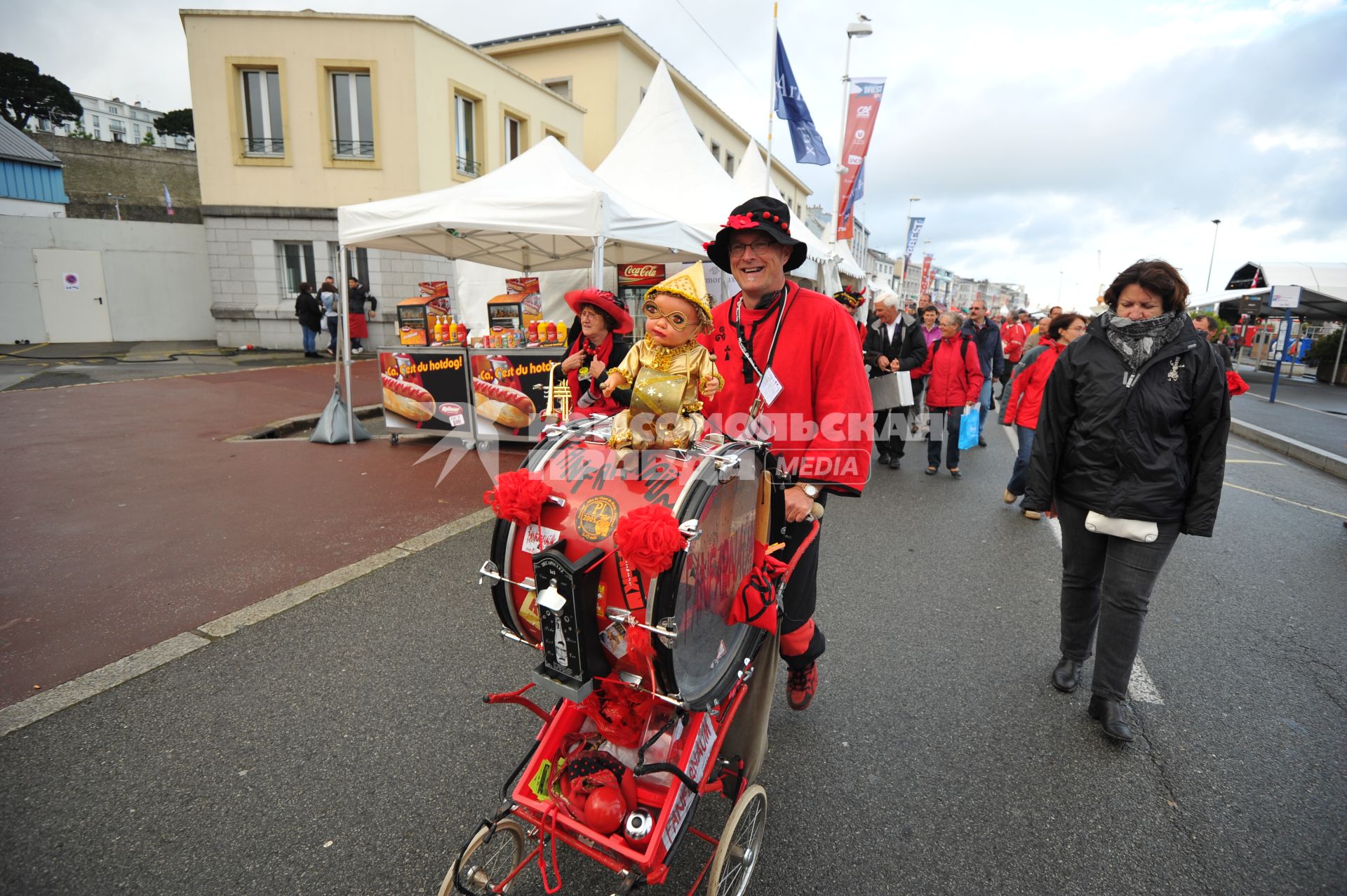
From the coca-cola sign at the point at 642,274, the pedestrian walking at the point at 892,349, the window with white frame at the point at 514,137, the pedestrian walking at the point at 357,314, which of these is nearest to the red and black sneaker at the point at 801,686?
the pedestrian walking at the point at 892,349

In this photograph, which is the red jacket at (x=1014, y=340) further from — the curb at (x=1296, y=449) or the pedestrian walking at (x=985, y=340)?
the curb at (x=1296, y=449)

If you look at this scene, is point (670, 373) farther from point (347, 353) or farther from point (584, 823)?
point (347, 353)

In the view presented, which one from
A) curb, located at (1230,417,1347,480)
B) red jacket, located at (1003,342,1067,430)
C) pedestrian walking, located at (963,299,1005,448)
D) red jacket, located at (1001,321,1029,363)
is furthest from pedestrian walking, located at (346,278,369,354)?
curb, located at (1230,417,1347,480)

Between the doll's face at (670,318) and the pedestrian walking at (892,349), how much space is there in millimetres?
5415

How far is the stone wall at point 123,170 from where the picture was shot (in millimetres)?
29734

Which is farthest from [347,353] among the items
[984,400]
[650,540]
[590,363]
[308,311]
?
[308,311]

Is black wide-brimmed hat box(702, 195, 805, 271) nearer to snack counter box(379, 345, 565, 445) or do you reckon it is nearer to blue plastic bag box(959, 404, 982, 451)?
snack counter box(379, 345, 565, 445)

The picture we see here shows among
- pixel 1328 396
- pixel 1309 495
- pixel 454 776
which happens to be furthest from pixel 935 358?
pixel 1328 396

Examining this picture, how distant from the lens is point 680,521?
1596mm

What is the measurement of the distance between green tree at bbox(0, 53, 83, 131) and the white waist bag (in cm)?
5786

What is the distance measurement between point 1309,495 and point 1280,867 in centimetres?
694

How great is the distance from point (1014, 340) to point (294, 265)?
54.2 ft

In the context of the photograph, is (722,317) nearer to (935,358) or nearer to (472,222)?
(472,222)

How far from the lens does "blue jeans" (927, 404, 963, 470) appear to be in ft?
23.1
